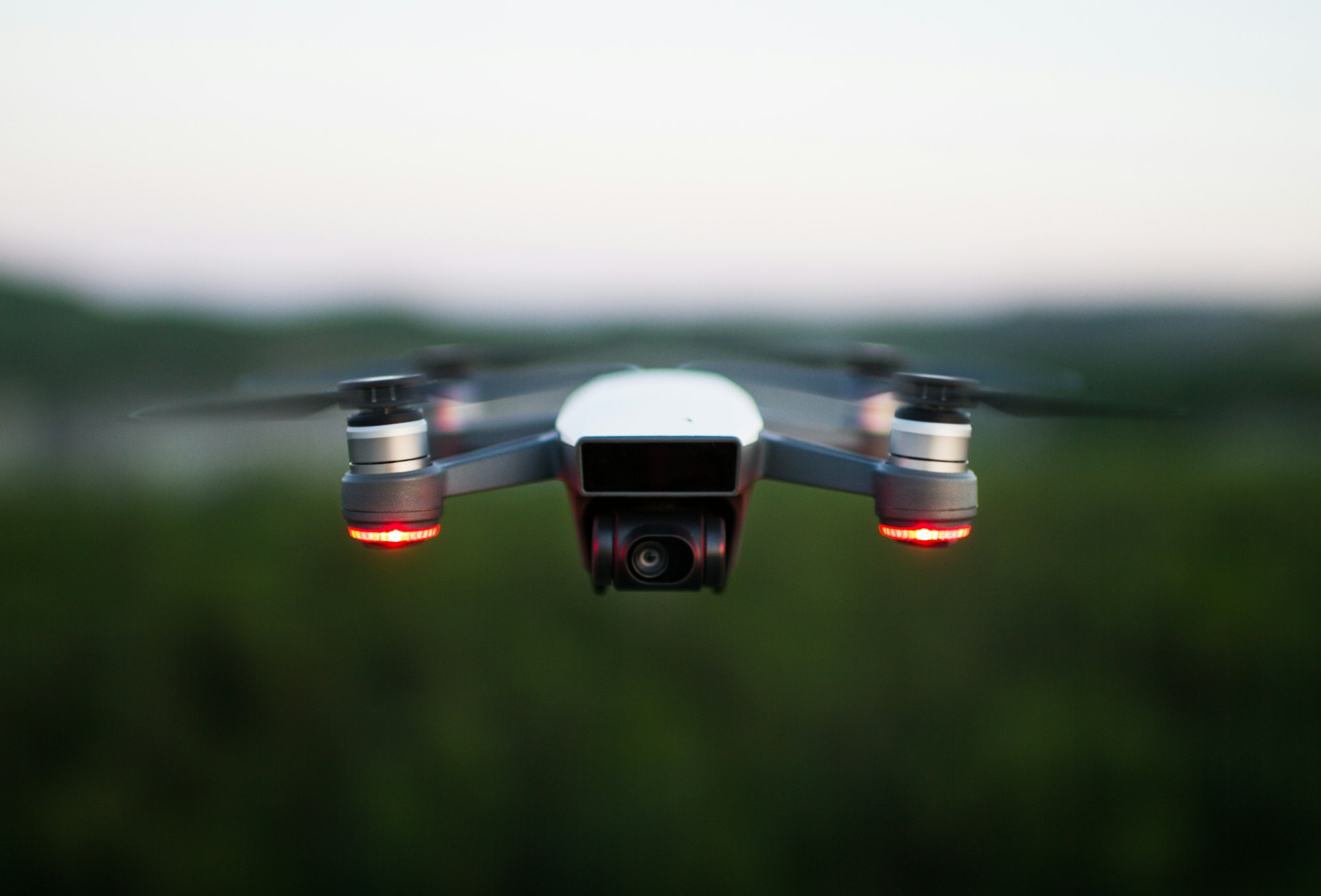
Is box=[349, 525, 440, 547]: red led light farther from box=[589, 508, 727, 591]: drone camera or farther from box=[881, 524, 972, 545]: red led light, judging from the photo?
box=[881, 524, 972, 545]: red led light

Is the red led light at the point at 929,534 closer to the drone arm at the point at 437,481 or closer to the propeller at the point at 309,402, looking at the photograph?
the drone arm at the point at 437,481

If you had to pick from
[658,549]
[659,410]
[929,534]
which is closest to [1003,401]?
[929,534]

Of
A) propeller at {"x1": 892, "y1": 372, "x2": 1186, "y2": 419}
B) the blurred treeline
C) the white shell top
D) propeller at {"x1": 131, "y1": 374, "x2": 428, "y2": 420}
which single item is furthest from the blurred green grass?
propeller at {"x1": 131, "y1": 374, "x2": 428, "y2": 420}

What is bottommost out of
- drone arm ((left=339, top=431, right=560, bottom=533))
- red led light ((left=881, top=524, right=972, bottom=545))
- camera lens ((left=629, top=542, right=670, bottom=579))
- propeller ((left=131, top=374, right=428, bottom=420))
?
camera lens ((left=629, top=542, right=670, bottom=579))

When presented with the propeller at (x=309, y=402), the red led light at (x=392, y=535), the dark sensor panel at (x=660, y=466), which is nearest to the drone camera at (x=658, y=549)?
the dark sensor panel at (x=660, y=466)

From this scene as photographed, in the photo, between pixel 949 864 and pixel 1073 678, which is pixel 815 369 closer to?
pixel 949 864
